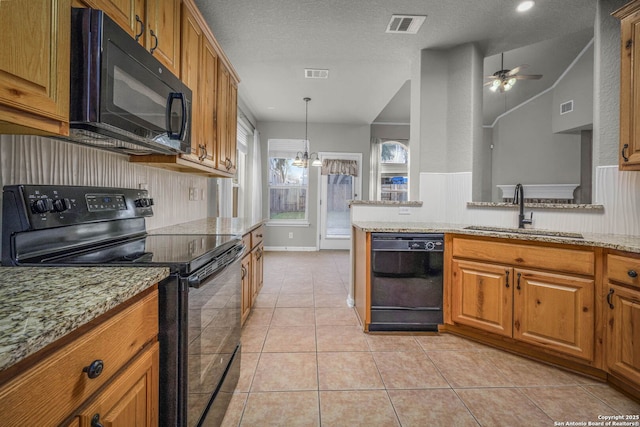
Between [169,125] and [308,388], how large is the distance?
64.5 inches

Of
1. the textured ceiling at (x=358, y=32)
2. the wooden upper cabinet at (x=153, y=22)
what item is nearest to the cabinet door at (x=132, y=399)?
the wooden upper cabinet at (x=153, y=22)

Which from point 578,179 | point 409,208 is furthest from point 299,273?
point 578,179

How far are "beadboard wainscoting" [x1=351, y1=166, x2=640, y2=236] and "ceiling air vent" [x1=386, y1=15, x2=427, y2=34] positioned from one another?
1.35m

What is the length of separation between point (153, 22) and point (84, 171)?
828mm

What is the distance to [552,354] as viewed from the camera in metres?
1.99

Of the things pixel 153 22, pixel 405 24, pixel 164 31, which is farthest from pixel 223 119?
pixel 405 24

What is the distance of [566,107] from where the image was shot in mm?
4887

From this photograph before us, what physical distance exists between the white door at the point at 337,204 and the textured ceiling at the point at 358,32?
2.48 meters

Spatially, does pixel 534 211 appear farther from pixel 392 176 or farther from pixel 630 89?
pixel 392 176

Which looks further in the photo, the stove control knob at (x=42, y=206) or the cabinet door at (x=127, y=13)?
the cabinet door at (x=127, y=13)

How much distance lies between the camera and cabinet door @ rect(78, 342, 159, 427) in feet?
2.23

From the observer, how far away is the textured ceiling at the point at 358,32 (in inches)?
98.1

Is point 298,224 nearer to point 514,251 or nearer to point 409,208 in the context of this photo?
point 409,208

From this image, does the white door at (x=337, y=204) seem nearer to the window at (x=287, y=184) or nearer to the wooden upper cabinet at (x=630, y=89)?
the window at (x=287, y=184)
